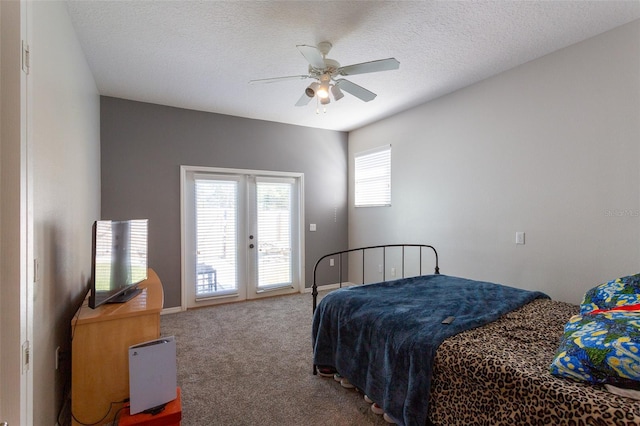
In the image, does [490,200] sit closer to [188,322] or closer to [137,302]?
[137,302]

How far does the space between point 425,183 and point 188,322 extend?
3598 mm

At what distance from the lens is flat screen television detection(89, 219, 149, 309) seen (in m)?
2.07

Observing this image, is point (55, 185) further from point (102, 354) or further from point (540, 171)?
point (540, 171)

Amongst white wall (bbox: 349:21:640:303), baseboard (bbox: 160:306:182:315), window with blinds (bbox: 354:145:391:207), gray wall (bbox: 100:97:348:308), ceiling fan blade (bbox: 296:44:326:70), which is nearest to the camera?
ceiling fan blade (bbox: 296:44:326:70)

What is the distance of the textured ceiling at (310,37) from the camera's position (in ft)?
7.50

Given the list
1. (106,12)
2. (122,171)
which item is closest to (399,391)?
(106,12)

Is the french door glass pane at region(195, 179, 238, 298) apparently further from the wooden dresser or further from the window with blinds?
the wooden dresser

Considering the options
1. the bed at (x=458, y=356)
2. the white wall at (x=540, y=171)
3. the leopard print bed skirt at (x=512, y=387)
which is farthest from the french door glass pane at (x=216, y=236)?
the leopard print bed skirt at (x=512, y=387)

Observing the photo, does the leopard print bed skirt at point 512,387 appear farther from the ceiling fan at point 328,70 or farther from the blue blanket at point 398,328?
the ceiling fan at point 328,70

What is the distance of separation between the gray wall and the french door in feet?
0.50

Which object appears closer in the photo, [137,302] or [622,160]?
[137,302]

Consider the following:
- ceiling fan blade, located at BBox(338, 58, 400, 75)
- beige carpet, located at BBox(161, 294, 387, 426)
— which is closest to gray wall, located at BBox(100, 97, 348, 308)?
beige carpet, located at BBox(161, 294, 387, 426)

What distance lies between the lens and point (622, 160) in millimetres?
2521

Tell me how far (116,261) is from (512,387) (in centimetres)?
258
